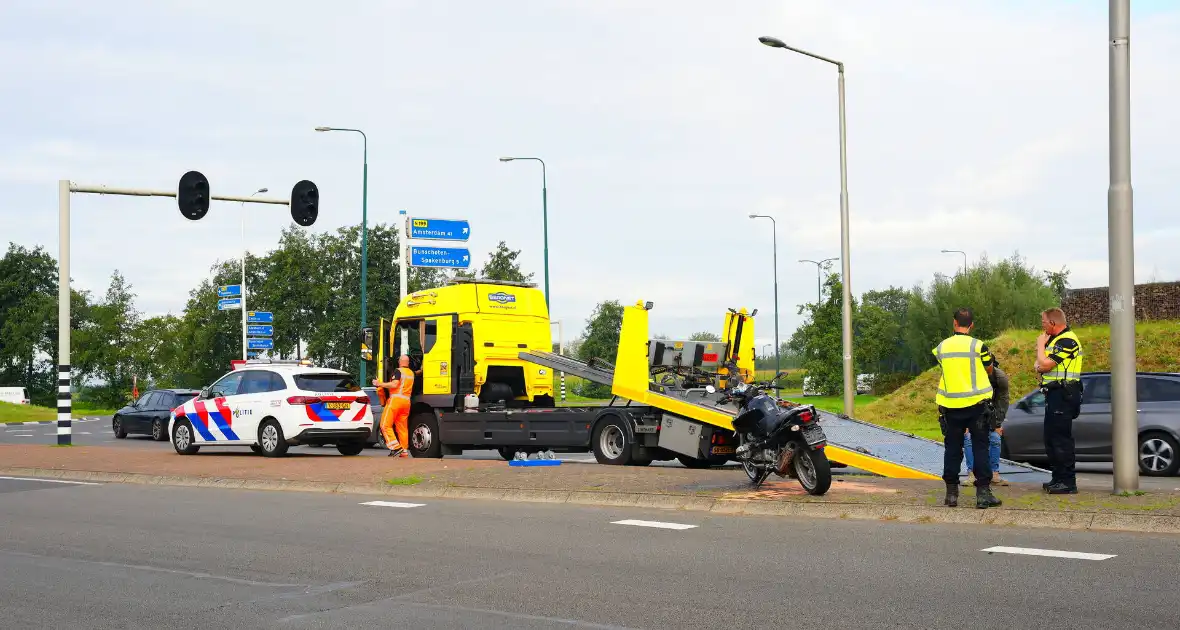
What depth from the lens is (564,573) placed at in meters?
8.06

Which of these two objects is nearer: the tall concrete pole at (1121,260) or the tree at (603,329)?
the tall concrete pole at (1121,260)

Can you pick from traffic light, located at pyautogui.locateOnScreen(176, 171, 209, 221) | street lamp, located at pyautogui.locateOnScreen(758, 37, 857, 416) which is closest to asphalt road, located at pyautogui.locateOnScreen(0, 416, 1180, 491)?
street lamp, located at pyautogui.locateOnScreen(758, 37, 857, 416)

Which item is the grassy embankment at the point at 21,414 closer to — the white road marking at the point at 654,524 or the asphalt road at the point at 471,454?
the asphalt road at the point at 471,454

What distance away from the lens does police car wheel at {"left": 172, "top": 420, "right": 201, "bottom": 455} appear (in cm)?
2208

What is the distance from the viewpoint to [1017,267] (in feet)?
192

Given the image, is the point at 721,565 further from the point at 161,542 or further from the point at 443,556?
the point at 161,542

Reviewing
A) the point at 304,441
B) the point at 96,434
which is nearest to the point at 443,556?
the point at 304,441

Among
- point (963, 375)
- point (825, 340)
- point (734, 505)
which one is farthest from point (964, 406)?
point (825, 340)

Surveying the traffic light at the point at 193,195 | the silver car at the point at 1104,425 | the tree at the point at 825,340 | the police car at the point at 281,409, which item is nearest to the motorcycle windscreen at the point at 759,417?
the silver car at the point at 1104,425

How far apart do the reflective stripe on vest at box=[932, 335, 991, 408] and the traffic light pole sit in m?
16.6

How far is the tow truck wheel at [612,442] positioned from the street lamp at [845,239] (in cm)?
748

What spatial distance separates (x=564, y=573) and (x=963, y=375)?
446 cm

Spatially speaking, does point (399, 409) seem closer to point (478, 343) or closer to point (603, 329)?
point (478, 343)

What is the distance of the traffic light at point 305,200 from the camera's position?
23.2 meters
